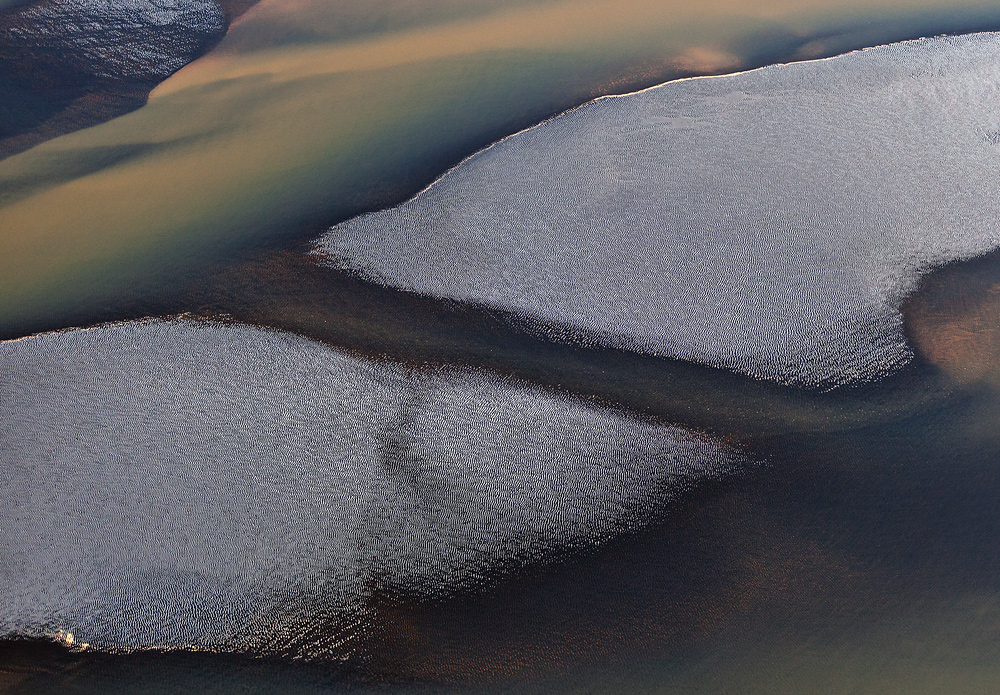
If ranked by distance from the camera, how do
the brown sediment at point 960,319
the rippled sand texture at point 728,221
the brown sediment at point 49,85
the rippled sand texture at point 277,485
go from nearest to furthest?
the rippled sand texture at point 277,485
the brown sediment at point 960,319
the rippled sand texture at point 728,221
the brown sediment at point 49,85

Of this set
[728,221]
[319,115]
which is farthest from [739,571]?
[319,115]

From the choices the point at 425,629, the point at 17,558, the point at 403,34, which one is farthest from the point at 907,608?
the point at 403,34

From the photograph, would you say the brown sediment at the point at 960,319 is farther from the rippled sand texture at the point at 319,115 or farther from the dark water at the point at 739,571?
the rippled sand texture at the point at 319,115

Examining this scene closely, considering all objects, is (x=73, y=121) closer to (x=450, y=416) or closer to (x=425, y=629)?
(x=450, y=416)

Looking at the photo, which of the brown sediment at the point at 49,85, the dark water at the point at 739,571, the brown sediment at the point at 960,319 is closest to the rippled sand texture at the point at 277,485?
the dark water at the point at 739,571

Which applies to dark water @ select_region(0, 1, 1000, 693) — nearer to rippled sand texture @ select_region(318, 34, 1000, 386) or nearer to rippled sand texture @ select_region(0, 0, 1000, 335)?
rippled sand texture @ select_region(318, 34, 1000, 386)

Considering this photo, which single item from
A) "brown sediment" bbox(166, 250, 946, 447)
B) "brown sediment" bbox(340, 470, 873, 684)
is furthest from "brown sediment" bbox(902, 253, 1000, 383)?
"brown sediment" bbox(340, 470, 873, 684)

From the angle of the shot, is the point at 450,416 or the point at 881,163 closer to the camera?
the point at 450,416
